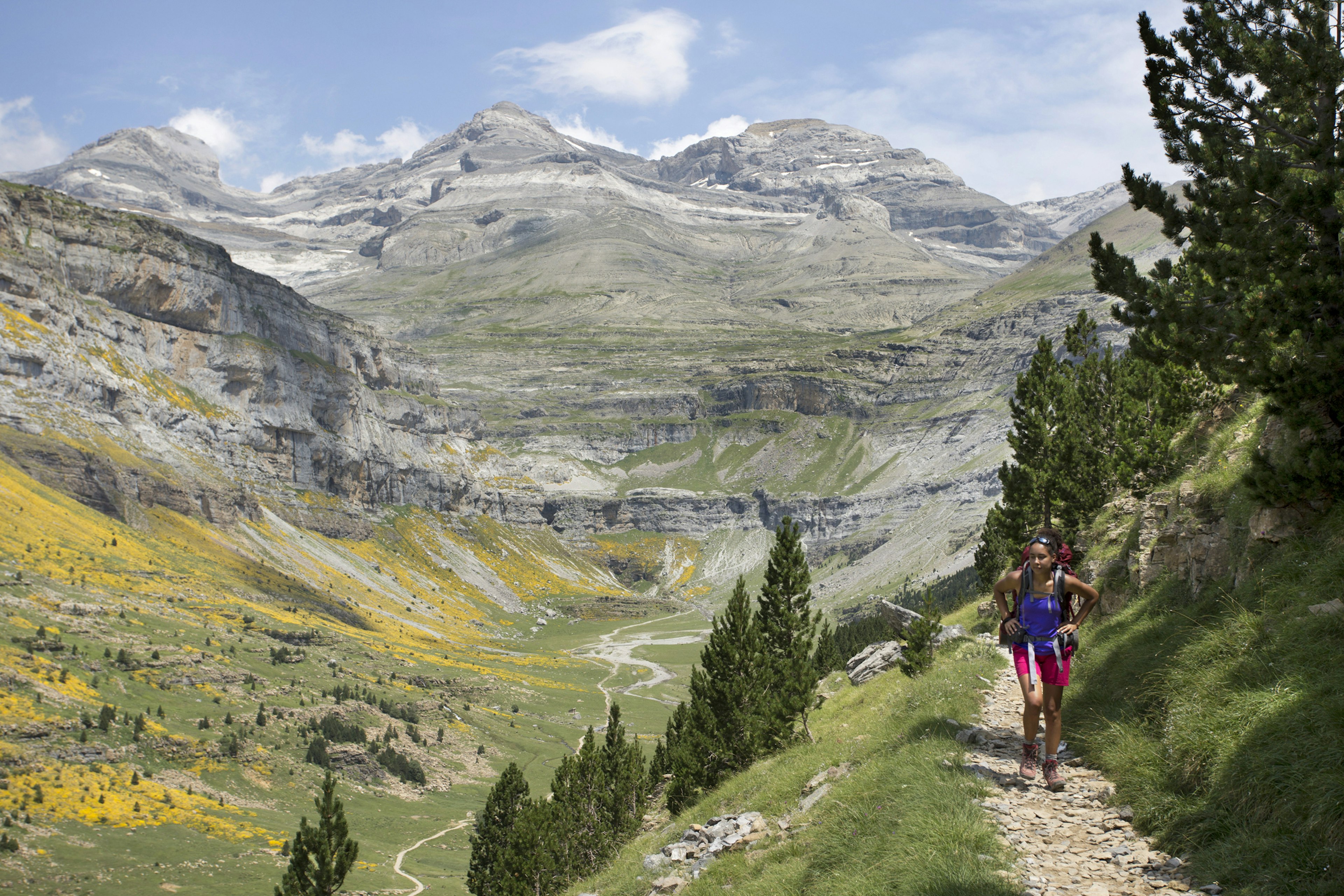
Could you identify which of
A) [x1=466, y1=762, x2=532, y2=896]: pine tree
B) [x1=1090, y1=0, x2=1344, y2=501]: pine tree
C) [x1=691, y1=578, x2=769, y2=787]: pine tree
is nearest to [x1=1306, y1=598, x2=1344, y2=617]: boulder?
[x1=1090, y1=0, x2=1344, y2=501]: pine tree

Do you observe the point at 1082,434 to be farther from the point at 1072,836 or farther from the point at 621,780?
the point at 621,780

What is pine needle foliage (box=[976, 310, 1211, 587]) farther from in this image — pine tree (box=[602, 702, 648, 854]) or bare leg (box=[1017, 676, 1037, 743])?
pine tree (box=[602, 702, 648, 854])

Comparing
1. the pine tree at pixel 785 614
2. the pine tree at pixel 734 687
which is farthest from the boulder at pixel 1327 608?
→ the pine tree at pixel 734 687

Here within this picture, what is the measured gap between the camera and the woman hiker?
1087 centimetres

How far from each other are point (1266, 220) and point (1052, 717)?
26.2 ft

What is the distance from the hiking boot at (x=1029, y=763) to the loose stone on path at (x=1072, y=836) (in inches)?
3.7

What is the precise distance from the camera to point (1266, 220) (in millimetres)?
11625

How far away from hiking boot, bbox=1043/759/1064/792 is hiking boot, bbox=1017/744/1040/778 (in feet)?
1.12

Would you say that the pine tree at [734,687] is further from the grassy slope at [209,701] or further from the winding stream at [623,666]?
the winding stream at [623,666]

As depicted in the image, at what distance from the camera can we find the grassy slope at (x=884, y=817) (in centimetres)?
898

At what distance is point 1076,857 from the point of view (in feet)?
28.2

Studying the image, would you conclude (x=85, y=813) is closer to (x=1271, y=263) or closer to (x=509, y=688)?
(x=509, y=688)

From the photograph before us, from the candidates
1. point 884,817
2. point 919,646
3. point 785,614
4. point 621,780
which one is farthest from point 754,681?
point 884,817

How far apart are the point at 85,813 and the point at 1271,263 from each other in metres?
106
